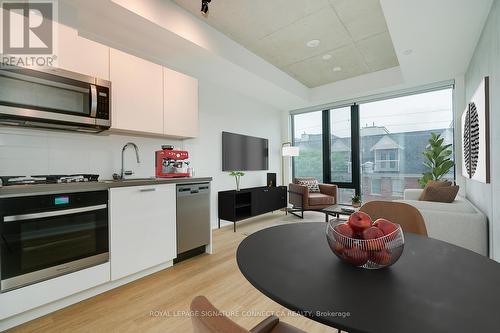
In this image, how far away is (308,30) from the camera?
3121 millimetres

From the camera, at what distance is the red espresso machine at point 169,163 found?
2770 mm

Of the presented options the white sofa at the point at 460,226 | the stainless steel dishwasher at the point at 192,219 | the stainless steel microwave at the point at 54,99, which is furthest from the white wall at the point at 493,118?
the stainless steel microwave at the point at 54,99

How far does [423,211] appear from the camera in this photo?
235 centimetres

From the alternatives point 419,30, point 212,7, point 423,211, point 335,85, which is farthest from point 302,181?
point 212,7

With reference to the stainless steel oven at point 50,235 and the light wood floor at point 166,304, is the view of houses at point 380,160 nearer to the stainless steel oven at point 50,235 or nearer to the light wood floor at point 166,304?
the light wood floor at point 166,304

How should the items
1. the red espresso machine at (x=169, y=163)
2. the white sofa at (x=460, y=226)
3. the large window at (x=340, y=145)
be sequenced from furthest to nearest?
the large window at (x=340, y=145) < the red espresso machine at (x=169, y=163) < the white sofa at (x=460, y=226)

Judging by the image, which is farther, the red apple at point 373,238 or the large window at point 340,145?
the large window at point 340,145

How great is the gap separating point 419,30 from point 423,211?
6.37 ft

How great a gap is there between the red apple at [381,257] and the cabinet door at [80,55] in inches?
102

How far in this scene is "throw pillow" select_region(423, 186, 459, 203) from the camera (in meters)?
2.73

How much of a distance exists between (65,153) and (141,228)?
1.08m

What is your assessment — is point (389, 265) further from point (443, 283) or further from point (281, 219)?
point (281, 219)

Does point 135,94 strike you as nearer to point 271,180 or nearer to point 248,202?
point 248,202

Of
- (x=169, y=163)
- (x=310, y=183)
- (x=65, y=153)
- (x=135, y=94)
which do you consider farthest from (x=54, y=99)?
(x=310, y=183)
